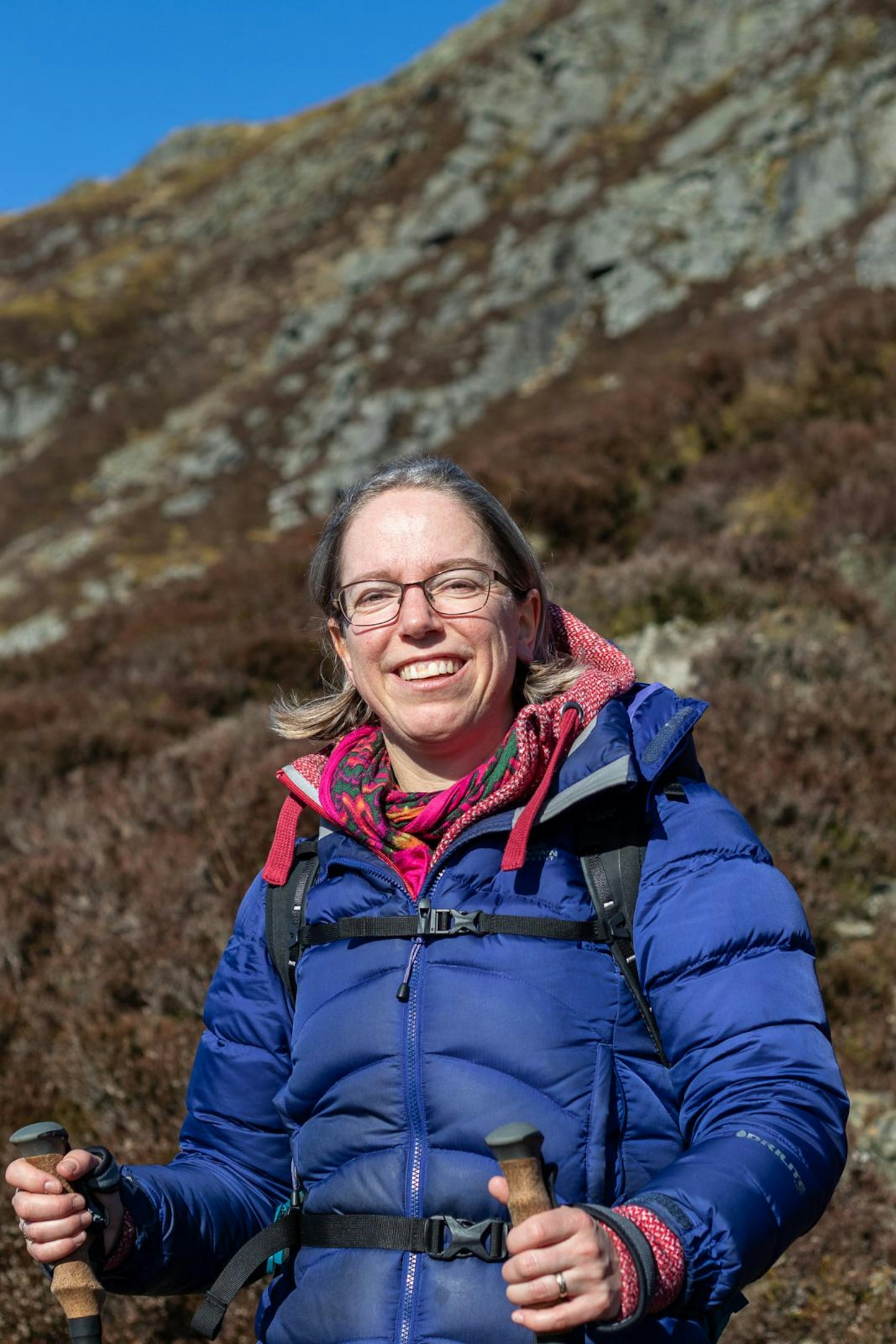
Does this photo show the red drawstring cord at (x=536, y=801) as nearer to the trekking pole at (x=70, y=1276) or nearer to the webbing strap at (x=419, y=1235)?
the webbing strap at (x=419, y=1235)

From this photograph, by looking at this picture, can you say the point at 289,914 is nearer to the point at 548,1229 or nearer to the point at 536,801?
the point at 536,801

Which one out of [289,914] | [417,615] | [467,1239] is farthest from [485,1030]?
[417,615]

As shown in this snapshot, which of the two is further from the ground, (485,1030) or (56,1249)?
(485,1030)

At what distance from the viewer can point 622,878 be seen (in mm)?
1860

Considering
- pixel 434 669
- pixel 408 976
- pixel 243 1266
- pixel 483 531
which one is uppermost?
pixel 483 531

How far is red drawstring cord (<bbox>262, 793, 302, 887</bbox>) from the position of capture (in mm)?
2205

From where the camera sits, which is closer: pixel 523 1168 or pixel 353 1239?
pixel 523 1168

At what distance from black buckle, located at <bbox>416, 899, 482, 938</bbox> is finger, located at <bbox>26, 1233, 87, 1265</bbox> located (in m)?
0.74

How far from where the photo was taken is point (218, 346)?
36719 mm

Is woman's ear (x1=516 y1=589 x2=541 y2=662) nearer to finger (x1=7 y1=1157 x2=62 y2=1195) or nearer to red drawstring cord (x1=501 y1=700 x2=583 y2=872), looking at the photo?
red drawstring cord (x1=501 y1=700 x2=583 y2=872)

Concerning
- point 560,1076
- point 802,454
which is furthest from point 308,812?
point 802,454

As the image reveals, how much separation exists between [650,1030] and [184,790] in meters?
4.73

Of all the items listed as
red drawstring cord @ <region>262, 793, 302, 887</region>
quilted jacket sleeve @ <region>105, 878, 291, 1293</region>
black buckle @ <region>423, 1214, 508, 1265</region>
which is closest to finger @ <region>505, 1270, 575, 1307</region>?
black buckle @ <region>423, 1214, 508, 1265</region>

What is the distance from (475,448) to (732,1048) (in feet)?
50.5
